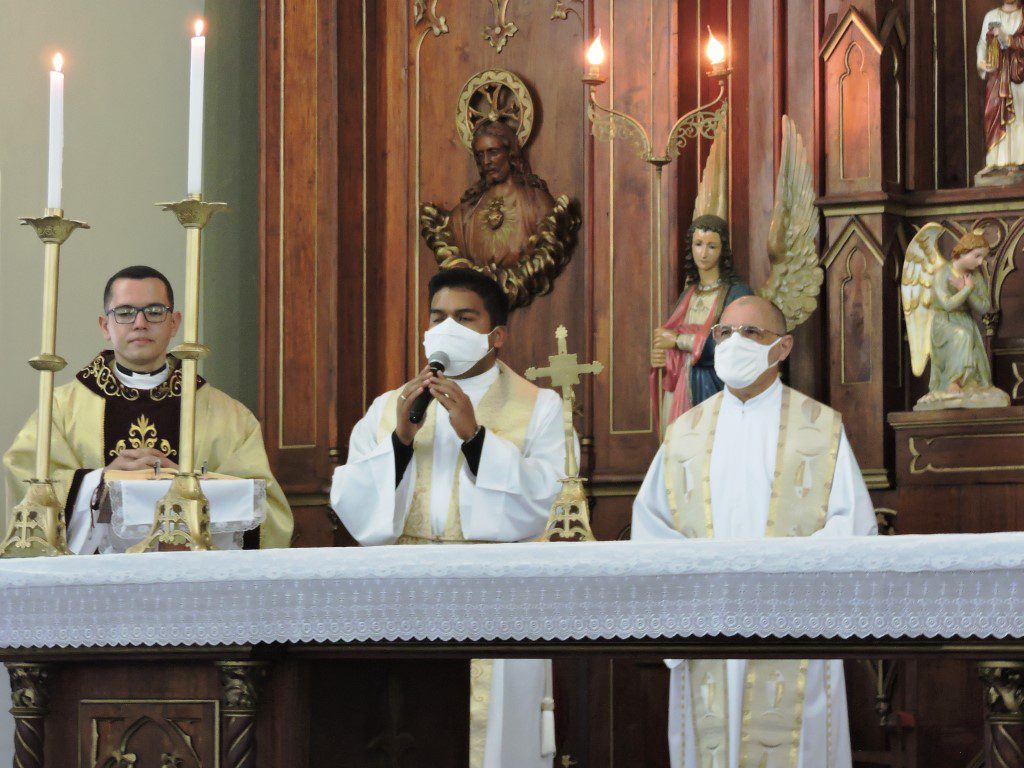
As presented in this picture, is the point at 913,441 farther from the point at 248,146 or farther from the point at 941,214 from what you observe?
the point at 248,146

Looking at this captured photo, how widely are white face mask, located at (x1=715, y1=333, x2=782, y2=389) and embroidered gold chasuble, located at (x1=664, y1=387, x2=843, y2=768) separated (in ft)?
0.74

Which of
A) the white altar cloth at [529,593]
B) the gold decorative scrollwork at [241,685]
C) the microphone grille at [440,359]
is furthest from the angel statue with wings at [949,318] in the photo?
the gold decorative scrollwork at [241,685]

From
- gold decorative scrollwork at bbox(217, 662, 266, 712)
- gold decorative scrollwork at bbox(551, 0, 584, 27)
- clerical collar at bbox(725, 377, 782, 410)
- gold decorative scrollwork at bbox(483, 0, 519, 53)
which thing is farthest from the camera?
gold decorative scrollwork at bbox(483, 0, 519, 53)

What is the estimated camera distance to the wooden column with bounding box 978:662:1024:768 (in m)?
3.95

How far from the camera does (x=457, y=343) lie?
6484 millimetres

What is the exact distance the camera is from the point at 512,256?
855 cm

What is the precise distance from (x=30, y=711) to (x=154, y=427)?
2357mm

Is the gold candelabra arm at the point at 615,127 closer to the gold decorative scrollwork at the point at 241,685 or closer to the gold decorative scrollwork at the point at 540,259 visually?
the gold decorative scrollwork at the point at 540,259

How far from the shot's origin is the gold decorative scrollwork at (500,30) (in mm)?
8648

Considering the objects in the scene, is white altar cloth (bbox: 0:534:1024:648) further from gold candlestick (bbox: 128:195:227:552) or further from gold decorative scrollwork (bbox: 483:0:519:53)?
gold decorative scrollwork (bbox: 483:0:519:53)

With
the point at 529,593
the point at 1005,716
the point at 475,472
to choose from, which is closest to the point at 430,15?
the point at 475,472

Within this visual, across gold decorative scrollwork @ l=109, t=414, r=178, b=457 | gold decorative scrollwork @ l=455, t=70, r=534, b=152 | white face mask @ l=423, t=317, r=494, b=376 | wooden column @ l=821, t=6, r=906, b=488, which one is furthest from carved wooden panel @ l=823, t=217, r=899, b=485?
gold decorative scrollwork @ l=109, t=414, r=178, b=457

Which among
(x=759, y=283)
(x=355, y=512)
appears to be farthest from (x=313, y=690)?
(x=759, y=283)

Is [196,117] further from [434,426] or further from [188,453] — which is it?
[434,426]
